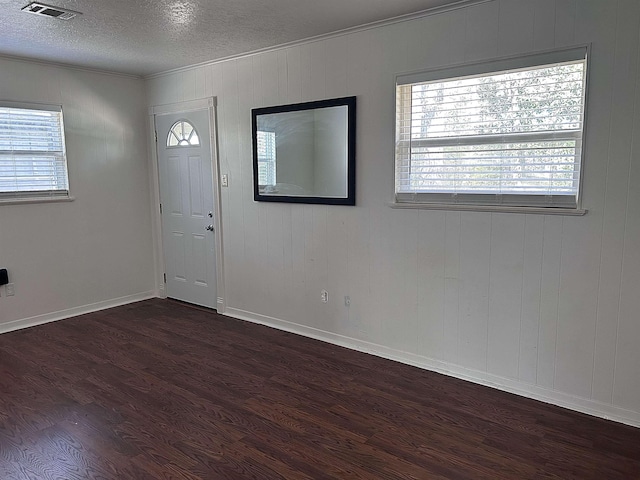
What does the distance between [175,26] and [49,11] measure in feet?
2.53

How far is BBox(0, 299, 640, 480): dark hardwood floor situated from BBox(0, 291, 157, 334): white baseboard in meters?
0.58

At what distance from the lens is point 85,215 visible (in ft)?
15.9

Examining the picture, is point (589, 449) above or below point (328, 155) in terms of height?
below

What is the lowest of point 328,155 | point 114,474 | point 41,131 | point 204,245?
point 114,474

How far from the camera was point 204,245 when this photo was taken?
16.2 feet

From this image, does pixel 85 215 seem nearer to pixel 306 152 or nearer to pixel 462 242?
pixel 306 152

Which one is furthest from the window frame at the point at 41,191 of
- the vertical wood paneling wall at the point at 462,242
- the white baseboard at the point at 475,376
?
the white baseboard at the point at 475,376

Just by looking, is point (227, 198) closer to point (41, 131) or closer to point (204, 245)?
point (204, 245)

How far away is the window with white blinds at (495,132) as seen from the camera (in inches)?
107

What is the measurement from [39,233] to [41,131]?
3.14 ft

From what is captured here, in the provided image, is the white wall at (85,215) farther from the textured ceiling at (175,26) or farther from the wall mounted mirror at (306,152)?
the wall mounted mirror at (306,152)

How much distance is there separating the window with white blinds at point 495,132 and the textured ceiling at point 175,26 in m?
0.55

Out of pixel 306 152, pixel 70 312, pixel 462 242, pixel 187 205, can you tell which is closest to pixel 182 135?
pixel 187 205

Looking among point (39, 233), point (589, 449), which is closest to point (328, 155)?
point (589, 449)
